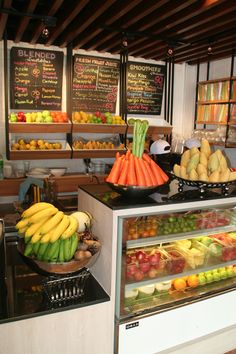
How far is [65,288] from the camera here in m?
1.75

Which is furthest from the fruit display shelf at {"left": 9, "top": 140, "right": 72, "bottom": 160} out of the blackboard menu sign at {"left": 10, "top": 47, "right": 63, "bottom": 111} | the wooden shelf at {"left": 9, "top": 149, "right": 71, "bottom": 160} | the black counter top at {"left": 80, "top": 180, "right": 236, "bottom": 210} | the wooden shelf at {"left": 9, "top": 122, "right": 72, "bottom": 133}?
the black counter top at {"left": 80, "top": 180, "right": 236, "bottom": 210}

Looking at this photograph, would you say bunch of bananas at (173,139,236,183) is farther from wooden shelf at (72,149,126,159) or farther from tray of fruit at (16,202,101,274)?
wooden shelf at (72,149,126,159)

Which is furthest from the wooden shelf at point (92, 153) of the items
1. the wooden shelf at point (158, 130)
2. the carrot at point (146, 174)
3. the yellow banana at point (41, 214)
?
the yellow banana at point (41, 214)

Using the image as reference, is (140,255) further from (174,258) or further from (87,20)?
(87,20)

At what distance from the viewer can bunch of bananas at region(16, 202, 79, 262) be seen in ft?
5.22

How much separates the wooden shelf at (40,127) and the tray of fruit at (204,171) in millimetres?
2754

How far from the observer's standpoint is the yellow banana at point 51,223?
161 centimetres

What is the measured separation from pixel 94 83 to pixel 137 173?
3600mm

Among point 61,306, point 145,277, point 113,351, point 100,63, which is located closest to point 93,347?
point 113,351

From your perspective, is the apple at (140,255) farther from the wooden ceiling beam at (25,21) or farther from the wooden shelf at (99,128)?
the wooden shelf at (99,128)

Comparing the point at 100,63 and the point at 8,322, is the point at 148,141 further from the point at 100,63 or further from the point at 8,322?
the point at 8,322

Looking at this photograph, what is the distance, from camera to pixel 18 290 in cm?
178

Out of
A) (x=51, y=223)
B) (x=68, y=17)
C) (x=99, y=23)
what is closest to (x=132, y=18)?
(x=99, y=23)

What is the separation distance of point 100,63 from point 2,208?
2.76 m
